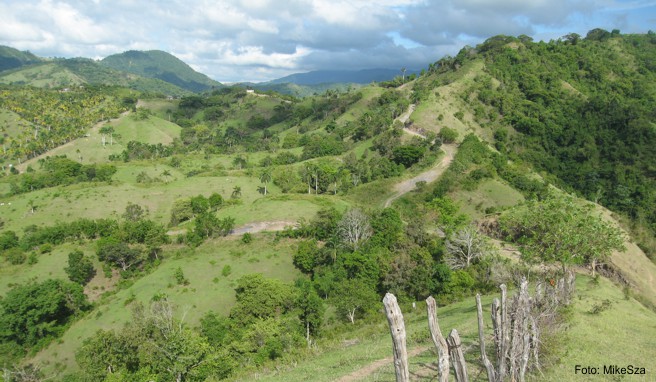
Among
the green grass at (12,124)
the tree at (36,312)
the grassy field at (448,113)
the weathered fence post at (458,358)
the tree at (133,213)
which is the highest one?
the grassy field at (448,113)

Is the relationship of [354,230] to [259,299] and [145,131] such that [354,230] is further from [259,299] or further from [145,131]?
[145,131]

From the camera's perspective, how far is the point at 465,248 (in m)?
47.6

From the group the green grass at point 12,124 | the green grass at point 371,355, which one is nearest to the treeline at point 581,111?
the green grass at point 371,355

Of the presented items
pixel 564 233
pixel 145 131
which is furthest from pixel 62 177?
pixel 564 233

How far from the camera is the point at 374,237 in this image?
54.0 metres

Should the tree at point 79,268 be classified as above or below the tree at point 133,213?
below

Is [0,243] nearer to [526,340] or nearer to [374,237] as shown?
[374,237]

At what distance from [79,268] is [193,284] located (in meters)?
19.8

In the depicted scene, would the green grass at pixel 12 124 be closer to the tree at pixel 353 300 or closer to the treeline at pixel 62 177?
the treeline at pixel 62 177

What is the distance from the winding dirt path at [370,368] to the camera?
1861 centimetres

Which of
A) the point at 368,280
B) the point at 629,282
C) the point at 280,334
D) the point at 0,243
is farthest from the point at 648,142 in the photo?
the point at 0,243

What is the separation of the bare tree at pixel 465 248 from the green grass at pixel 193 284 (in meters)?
21.8

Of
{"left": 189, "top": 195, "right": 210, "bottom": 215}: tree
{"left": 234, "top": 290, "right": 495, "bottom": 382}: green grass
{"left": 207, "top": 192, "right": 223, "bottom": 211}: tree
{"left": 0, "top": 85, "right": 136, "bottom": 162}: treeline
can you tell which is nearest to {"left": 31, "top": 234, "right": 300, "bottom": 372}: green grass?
{"left": 189, "top": 195, "right": 210, "bottom": 215}: tree

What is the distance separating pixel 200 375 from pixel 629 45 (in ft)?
657
